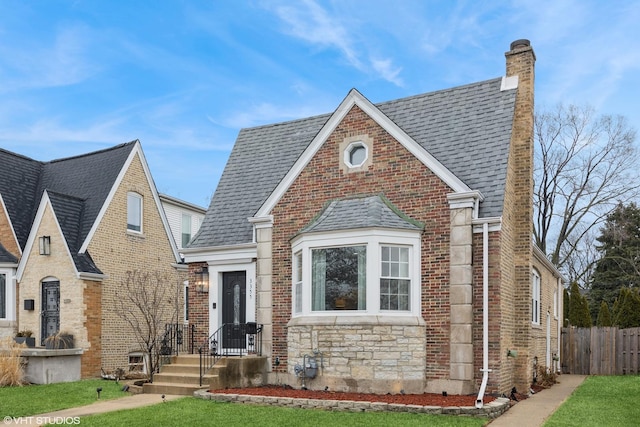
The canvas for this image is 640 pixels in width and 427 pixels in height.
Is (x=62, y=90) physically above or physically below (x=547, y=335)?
above

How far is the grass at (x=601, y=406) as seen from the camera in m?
10.4

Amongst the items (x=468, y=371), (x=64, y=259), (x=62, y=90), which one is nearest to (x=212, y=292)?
(x=64, y=259)

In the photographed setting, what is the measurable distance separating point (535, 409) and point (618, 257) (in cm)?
2756

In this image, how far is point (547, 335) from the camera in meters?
20.1

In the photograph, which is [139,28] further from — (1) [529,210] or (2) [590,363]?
(2) [590,363]

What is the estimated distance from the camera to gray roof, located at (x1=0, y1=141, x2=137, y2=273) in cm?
1952

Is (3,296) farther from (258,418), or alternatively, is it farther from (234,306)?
(258,418)

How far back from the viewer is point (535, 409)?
1186 centimetres

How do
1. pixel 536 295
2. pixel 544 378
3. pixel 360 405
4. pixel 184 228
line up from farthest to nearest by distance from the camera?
pixel 184 228, pixel 536 295, pixel 544 378, pixel 360 405

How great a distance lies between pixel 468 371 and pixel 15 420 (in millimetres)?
8326

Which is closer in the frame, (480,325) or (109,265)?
(480,325)

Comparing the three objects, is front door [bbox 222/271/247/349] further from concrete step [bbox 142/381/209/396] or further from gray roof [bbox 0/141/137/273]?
gray roof [bbox 0/141/137/273]

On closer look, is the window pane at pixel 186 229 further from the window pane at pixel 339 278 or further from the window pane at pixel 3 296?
the window pane at pixel 339 278

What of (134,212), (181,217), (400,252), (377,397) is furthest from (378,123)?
(181,217)
